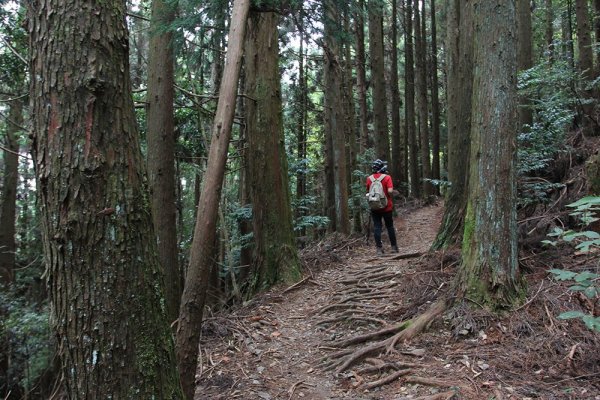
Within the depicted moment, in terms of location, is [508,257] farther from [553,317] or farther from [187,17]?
[187,17]

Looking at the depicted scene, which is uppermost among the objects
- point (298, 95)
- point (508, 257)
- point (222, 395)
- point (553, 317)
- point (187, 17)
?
point (298, 95)

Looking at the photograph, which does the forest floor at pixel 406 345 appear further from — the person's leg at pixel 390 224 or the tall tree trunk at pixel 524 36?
the tall tree trunk at pixel 524 36

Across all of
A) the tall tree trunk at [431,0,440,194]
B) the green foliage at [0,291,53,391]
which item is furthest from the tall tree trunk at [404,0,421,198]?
the green foliage at [0,291,53,391]

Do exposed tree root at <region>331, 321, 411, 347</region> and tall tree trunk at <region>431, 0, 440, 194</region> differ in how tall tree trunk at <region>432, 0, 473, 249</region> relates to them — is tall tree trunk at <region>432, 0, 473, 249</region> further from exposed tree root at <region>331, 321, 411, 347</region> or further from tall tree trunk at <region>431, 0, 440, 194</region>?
tall tree trunk at <region>431, 0, 440, 194</region>

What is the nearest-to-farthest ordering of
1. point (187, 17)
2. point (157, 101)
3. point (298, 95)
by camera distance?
point (187, 17)
point (157, 101)
point (298, 95)

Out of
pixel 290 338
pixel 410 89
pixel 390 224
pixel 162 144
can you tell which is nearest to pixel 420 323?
pixel 290 338

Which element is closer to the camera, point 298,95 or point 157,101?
point 157,101

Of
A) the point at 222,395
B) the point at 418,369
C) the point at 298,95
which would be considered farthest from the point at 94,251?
the point at 298,95

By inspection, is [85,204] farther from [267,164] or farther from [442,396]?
[267,164]

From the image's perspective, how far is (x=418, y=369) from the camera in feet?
13.8

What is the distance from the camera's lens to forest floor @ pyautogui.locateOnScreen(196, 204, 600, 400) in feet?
12.6

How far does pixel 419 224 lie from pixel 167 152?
321 inches

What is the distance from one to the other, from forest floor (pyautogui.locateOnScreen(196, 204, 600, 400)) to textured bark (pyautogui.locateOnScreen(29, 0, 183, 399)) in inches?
95.4

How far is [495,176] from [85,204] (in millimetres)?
4107
